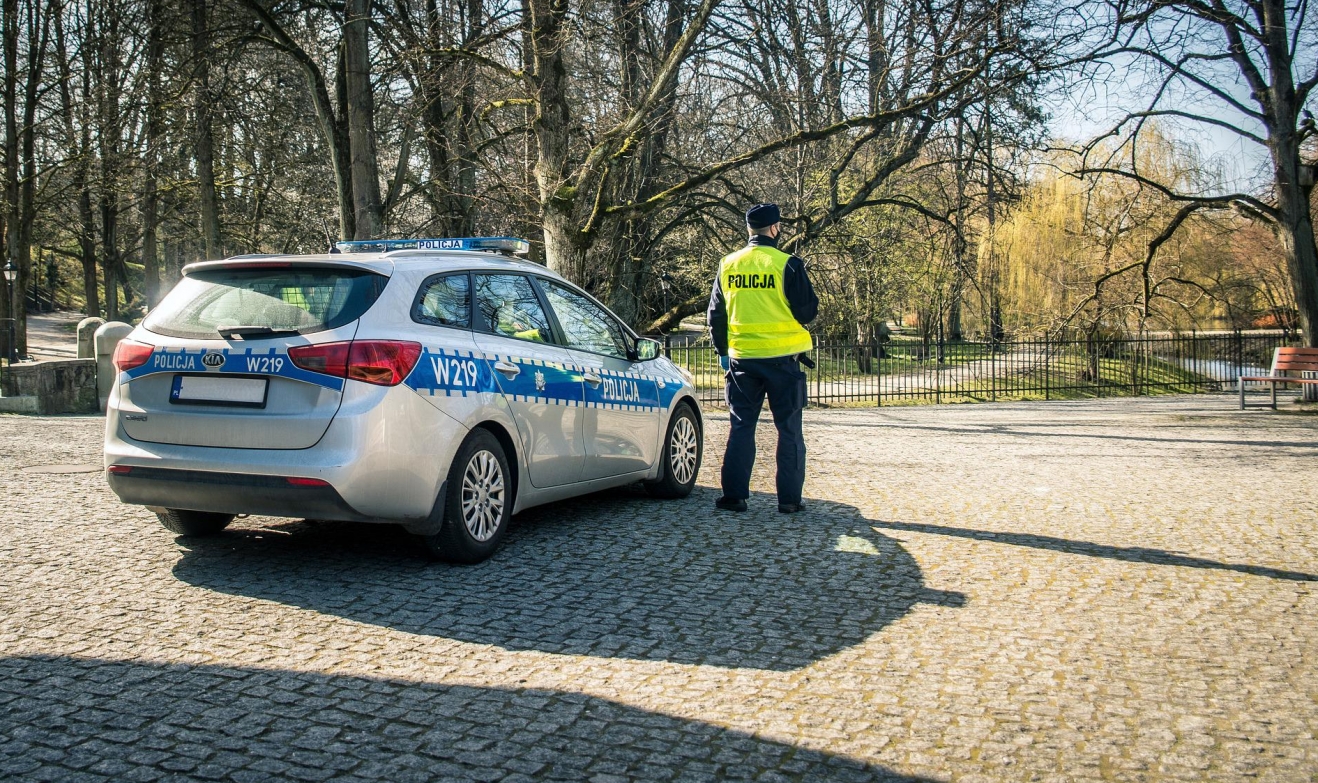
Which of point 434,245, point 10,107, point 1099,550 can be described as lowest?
point 1099,550

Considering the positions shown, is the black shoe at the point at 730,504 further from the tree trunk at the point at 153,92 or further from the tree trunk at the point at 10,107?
the tree trunk at the point at 10,107

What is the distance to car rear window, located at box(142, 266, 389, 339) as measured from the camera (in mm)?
5559

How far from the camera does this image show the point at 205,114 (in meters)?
17.4

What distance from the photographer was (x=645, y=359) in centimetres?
798

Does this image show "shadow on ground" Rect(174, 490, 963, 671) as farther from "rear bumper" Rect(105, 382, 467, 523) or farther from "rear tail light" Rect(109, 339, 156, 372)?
"rear tail light" Rect(109, 339, 156, 372)

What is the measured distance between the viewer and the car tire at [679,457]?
27.1ft

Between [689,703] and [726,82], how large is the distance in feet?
46.5

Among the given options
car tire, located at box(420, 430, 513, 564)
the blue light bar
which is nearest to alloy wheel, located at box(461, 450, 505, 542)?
car tire, located at box(420, 430, 513, 564)

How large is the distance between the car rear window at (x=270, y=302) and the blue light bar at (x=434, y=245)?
1.05m

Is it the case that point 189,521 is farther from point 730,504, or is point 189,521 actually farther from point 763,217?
point 763,217

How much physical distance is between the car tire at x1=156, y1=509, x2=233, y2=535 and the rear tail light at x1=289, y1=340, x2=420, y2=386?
1.58 m

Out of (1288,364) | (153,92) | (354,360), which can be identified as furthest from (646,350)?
(1288,364)

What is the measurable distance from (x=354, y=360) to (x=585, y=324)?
94.0 inches

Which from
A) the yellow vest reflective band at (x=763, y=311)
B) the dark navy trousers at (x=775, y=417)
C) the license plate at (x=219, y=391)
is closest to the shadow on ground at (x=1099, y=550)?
the dark navy trousers at (x=775, y=417)
